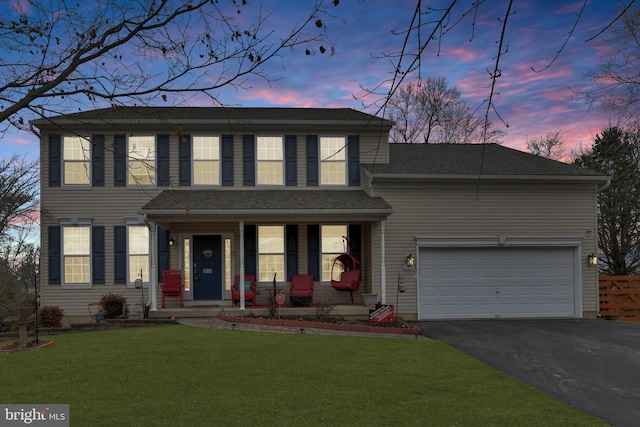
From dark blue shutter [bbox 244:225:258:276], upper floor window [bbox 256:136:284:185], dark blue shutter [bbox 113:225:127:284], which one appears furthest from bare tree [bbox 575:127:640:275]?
dark blue shutter [bbox 113:225:127:284]

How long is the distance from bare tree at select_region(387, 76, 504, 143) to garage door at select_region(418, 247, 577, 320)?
46.1ft

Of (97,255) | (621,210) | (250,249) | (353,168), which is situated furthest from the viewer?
(621,210)

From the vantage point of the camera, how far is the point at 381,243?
1519 cm

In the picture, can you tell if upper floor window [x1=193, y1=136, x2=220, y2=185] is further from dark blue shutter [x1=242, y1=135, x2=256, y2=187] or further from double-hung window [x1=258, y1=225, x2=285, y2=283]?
double-hung window [x1=258, y1=225, x2=285, y2=283]

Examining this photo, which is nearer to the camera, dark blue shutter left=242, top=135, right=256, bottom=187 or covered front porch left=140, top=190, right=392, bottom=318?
covered front porch left=140, top=190, right=392, bottom=318

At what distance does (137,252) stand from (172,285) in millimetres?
1671

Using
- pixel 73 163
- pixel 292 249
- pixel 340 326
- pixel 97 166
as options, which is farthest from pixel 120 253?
pixel 340 326

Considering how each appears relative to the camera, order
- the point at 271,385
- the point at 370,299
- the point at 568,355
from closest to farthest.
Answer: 1. the point at 271,385
2. the point at 568,355
3. the point at 370,299

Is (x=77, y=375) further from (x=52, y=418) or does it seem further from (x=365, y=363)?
(x=365, y=363)

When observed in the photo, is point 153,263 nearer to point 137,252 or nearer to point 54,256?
point 137,252

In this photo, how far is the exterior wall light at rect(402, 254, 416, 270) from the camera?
15648mm

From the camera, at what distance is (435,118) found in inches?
1164

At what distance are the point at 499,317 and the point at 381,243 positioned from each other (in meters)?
4.26

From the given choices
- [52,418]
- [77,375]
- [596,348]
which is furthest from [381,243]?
[52,418]
